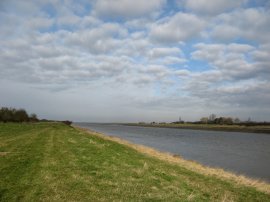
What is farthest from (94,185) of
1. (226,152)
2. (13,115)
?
(13,115)

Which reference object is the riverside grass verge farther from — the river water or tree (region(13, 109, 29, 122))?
tree (region(13, 109, 29, 122))

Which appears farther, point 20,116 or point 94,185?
point 20,116

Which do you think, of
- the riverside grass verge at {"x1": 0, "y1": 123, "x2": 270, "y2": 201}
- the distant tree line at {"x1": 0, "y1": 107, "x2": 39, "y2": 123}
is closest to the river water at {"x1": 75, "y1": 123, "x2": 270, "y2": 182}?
the riverside grass verge at {"x1": 0, "y1": 123, "x2": 270, "y2": 201}

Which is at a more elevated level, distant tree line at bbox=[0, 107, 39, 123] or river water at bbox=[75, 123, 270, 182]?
distant tree line at bbox=[0, 107, 39, 123]

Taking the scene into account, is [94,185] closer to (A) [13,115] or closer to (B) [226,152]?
(B) [226,152]

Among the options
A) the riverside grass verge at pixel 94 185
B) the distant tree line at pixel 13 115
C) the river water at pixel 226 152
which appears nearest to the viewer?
the riverside grass verge at pixel 94 185

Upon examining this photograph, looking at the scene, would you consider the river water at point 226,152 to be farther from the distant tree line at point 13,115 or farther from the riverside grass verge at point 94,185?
the distant tree line at point 13,115

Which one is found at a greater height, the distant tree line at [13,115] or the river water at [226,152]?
the distant tree line at [13,115]

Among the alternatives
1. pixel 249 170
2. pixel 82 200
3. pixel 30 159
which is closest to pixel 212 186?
pixel 82 200

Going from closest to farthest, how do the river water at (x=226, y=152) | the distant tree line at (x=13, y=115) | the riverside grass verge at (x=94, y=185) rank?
the riverside grass verge at (x=94, y=185) < the river water at (x=226, y=152) < the distant tree line at (x=13, y=115)

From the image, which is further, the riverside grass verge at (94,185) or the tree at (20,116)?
the tree at (20,116)

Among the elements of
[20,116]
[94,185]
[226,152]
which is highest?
[20,116]

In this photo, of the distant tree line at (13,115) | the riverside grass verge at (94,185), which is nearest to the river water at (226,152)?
the riverside grass verge at (94,185)

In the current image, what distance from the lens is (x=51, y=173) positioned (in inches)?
541
